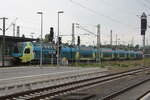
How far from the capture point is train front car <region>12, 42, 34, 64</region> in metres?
56.4

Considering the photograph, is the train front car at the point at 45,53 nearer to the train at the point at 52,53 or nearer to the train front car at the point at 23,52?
the train at the point at 52,53

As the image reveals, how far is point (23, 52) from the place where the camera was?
56781 mm

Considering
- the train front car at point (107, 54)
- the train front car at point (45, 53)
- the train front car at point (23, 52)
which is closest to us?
the train front car at point (23, 52)

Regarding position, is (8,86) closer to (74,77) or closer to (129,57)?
(74,77)

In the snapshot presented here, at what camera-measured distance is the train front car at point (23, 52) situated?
56.4 m

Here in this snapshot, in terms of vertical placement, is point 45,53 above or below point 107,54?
above

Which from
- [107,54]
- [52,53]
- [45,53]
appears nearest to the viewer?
[45,53]

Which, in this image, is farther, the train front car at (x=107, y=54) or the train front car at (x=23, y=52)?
the train front car at (x=107, y=54)

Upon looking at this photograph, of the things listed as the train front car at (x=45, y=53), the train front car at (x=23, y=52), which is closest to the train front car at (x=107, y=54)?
the train front car at (x=45, y=53)

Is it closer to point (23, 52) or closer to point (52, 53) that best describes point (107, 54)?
→ point (52, 53)

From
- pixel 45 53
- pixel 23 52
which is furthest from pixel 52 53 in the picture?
pixel 23 52

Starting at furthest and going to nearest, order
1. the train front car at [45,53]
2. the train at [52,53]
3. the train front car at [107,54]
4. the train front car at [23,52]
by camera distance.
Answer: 1. the train front car at [107,54]
2. the train front car at [45,53]
3. the train at [52,53]
4. the train front car at [23,52]

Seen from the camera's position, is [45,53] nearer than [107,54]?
Yes

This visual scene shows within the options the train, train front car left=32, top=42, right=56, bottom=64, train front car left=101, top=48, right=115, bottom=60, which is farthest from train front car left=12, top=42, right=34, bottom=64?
Answer: train front car left=101, top=48, right=115, bottom=60
